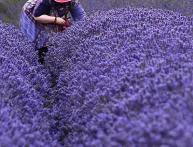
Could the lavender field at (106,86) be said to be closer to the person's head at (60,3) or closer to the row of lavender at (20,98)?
the row of lavender at (20,98)

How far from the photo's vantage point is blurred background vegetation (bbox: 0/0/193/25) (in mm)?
7078

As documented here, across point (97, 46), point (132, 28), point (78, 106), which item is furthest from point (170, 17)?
point (78, 106)

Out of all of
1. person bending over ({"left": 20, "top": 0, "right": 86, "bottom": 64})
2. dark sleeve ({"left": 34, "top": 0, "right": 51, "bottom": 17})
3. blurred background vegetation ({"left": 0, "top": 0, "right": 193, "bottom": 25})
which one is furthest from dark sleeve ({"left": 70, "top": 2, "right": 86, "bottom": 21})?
blurred background vegetation ({"left": 0, "top": 0, "right": 193, "bottom": 25})

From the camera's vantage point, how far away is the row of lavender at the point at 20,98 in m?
2.73

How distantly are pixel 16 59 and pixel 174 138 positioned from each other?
2.46 metres

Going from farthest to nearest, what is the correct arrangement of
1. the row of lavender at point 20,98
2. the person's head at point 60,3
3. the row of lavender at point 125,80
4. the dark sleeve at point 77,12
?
the dark sleeve at point 77,12 → the person's head at point 60,3 → the row of lavender at point 20,98 → the row of lavender at point 125,80

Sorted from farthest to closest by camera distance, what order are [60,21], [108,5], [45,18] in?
[108,5] < [60,21] < [45,18]

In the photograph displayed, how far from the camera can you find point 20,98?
11.7 feet

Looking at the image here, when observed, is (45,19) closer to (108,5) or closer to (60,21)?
(60,21)

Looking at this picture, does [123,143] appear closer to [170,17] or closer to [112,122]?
[112,122]

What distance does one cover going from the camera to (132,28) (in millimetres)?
4453

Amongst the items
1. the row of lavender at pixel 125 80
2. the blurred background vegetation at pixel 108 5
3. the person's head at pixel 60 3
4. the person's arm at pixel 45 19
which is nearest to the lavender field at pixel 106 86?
the row of lavender at pixel 125 80

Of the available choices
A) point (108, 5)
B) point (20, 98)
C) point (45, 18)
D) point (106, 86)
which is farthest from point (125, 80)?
point (108, 5)

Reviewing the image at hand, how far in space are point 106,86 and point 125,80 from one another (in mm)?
170
